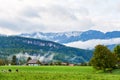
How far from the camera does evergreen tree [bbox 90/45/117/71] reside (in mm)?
108669

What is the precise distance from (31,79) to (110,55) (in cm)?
7061

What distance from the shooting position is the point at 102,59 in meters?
110

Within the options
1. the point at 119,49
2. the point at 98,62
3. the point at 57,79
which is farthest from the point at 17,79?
the point at 119,49

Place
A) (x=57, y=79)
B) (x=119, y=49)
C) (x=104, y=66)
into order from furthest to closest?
(x=119, y=49), (x=104, y=66), (x=57, y=79)

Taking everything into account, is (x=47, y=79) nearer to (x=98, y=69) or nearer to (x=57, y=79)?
(x=57, y=79)

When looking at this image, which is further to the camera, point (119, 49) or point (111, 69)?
point (119, 49)

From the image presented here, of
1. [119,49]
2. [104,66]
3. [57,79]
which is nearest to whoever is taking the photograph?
[57,79]

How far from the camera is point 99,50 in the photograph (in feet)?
365

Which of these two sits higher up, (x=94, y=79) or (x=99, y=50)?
(x=99, y=50)

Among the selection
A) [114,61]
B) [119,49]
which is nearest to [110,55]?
[114,61]

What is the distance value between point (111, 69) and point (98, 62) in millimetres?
6707

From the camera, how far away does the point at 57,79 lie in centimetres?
4356

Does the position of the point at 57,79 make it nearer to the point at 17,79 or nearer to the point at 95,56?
the point at 17,79

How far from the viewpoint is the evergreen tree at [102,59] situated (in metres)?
109
